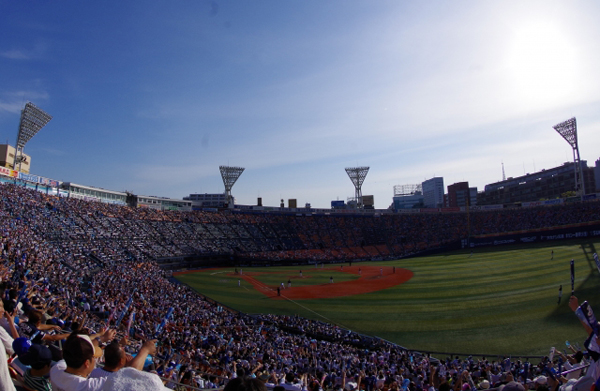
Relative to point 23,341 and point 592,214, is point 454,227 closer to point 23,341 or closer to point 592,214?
point 592,214

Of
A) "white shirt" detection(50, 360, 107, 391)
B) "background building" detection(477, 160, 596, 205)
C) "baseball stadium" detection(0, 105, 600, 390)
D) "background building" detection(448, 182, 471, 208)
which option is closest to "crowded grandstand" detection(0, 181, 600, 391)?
"white shirt" detection(50, 360, 107, 391)

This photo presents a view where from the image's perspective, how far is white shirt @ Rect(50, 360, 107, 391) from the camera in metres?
3.18

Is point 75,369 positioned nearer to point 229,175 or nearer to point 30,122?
point 30,122

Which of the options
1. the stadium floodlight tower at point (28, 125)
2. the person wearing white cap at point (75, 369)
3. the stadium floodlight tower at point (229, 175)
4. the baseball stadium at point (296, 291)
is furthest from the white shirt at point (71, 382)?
the stadium floodlight tower at point (229, 175)

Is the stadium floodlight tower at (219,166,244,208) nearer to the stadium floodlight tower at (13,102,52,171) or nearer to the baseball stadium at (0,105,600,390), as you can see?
the baseball stadium at (0,105,600,390)

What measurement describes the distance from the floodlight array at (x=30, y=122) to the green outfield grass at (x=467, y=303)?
32644 mm

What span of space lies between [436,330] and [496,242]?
1674 inches

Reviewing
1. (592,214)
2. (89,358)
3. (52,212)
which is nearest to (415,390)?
(89,358)

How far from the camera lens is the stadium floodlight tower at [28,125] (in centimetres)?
5156

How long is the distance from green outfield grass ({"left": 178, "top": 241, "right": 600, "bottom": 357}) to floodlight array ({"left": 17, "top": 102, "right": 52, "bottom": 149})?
32.6 m

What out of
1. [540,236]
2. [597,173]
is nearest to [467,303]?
[540,236]

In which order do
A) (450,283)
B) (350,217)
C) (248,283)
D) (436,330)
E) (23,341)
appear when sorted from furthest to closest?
(350,217), (248,283), (450,283), (436,330), (23,341)

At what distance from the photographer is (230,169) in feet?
274

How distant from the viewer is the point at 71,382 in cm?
326
